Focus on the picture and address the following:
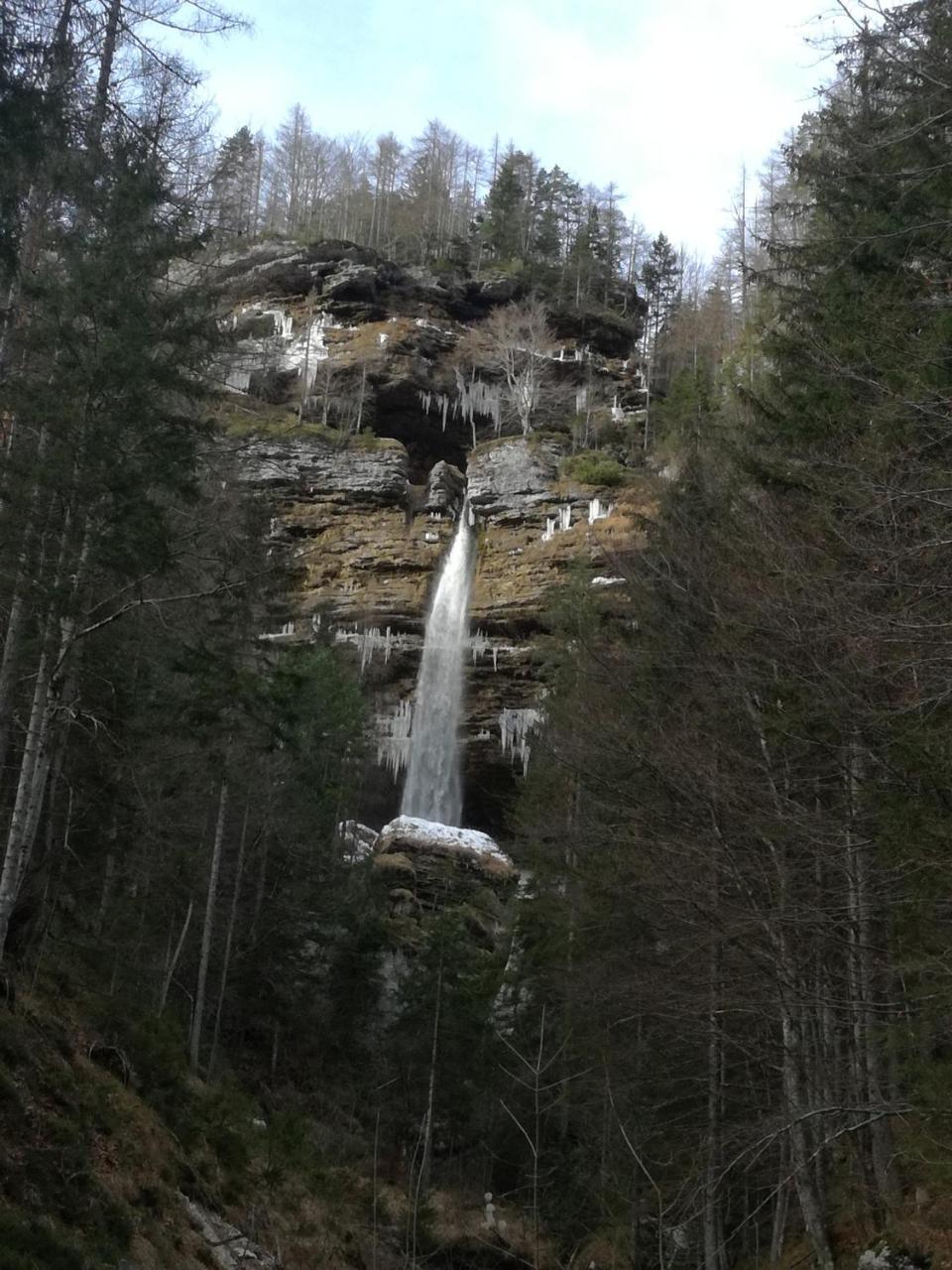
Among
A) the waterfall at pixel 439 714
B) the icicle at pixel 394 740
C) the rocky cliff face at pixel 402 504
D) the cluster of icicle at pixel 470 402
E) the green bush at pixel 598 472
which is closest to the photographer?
the waterfall at pixel 439 714

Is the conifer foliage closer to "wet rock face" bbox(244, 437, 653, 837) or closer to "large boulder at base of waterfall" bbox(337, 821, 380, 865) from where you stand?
"large boulder at base of waterfall" bbox(337, 821, 380, 865)

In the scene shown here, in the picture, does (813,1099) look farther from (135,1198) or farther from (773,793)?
(135,1198)

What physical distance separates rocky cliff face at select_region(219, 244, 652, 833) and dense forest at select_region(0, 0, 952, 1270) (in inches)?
503

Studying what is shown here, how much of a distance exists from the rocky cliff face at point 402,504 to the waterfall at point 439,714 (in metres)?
0.42

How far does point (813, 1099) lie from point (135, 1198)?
5.73 meters

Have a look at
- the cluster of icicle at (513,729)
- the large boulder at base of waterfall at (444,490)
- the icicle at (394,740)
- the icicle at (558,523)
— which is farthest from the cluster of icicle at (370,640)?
the icicle at (558,523)

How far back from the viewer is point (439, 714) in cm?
3238

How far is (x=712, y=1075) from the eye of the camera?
9.98 m

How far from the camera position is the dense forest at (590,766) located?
20.3 feet

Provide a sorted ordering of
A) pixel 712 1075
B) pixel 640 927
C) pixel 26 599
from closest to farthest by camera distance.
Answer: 1. pixel 26 599
2. pixel 712 1075
3. pixel 640 927

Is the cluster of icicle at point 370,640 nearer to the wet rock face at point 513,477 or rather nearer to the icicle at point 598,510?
the wet rock face at point 513,477

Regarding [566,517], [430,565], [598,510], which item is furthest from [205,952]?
[598,510]

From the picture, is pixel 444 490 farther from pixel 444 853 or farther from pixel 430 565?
pixel 444 853

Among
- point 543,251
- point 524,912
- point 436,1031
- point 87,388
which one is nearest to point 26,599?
point 87,388
